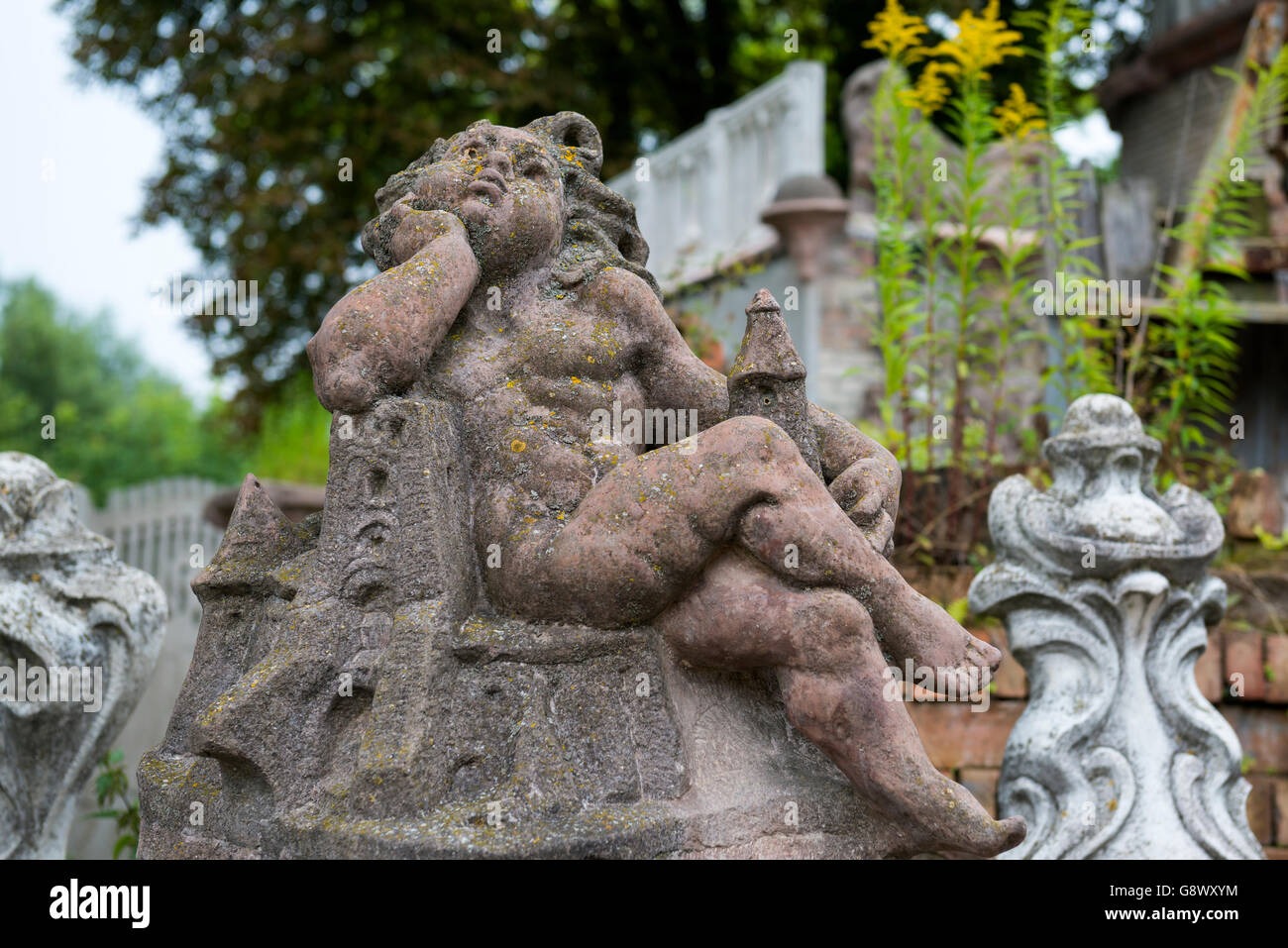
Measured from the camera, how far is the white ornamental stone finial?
3.71 metres

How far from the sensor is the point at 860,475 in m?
3.02

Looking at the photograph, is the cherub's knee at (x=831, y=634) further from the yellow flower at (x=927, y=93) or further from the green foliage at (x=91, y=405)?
the green foliage at (x=91, y=405)

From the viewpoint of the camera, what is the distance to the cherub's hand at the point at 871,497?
294 cm

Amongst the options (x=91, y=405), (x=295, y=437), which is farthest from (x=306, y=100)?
(x=91, y=405)

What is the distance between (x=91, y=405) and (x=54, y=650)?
24.6 metres

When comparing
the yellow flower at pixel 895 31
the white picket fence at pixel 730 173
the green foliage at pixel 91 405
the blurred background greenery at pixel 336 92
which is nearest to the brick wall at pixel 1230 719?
the yellow flower at pixel 895 31

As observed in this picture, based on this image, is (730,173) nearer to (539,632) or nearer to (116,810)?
(116,810)

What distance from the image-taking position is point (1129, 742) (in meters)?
3.79

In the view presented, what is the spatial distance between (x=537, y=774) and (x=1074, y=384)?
13.6 feet

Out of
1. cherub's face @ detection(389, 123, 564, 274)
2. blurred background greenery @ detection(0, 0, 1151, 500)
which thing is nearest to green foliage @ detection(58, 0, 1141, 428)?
blurred background greenery @ detection(0, 0, 1151, 500)
